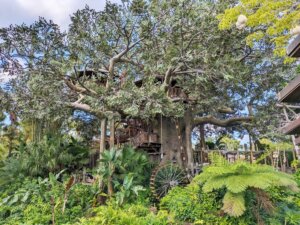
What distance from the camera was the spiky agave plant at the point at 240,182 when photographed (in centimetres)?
505

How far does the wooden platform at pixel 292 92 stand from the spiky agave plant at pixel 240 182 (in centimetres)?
198

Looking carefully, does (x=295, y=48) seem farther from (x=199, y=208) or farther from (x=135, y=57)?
(x=135, y=57)

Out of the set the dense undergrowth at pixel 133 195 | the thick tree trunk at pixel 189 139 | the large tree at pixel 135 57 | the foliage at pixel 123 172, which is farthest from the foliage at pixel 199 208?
the thick tree trunk at pixel 189 139

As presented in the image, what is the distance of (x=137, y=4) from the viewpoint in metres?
7.96

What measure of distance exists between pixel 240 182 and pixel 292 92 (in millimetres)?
2400

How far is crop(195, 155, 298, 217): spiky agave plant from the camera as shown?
5.05 m

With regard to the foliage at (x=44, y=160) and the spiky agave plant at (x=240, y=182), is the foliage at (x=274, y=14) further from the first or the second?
the foliage at (x=44, y=160)

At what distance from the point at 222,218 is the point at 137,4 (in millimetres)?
6068

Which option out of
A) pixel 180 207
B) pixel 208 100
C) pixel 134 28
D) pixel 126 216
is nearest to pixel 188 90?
pixel 208 100

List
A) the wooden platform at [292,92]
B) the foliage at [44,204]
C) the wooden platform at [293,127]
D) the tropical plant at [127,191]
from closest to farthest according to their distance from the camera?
1. the wooden platform at [292,92]
2. the wooden platform at [293,127]
3. the foliage at [44,204]
4. the tropical plant at [127,191]

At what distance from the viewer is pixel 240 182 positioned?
5.19 m

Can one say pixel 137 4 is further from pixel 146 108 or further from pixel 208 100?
pixel 208 100

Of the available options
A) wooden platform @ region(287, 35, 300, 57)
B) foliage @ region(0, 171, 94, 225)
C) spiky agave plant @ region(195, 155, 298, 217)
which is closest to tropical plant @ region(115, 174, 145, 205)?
foliage @ region(0, 171, 94, 225)

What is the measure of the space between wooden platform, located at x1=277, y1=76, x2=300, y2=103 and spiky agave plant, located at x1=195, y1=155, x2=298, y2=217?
6.49 feet
